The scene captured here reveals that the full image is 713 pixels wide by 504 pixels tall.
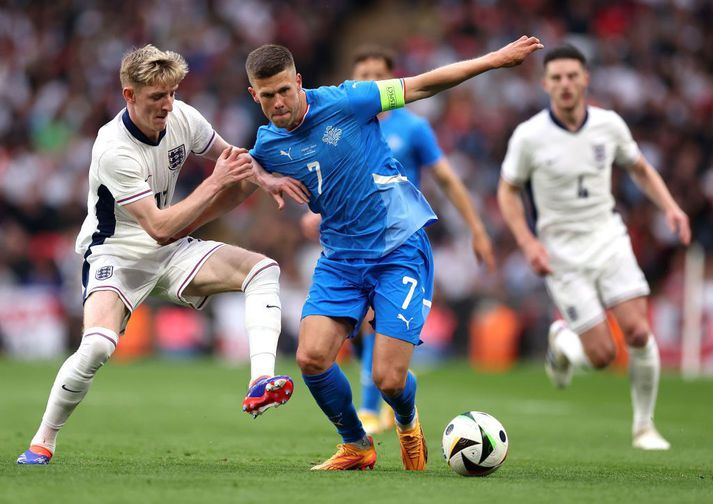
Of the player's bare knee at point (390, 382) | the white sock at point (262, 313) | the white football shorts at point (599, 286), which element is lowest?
the player's bare knee at point (390, 382)

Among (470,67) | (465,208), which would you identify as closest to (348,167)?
(470,67)

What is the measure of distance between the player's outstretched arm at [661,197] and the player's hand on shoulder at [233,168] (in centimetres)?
367

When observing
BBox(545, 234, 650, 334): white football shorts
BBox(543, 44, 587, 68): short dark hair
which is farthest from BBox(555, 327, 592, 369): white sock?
BBox(543, 44, 587, 68): short dark hair

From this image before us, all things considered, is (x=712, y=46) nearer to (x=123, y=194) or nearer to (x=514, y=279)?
(x=514, y=279)

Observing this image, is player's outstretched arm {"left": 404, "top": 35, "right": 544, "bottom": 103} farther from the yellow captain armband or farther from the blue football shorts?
the blue football shorts

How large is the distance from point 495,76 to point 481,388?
27.0ft

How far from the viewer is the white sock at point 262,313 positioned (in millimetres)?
6906

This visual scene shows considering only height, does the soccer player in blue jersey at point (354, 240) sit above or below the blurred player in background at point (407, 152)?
below

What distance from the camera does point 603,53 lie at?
20891mm

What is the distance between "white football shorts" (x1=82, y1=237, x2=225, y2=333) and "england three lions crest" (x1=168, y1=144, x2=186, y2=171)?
1.58 feet

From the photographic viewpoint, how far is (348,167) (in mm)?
7074

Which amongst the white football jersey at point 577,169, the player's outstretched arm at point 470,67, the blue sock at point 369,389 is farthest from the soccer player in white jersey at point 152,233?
the white football jersey at point 577,169

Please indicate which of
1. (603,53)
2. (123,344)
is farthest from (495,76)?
(123,344)

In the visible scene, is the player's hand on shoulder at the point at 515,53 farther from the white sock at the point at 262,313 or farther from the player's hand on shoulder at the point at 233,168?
the white sock at the point at 262,313
